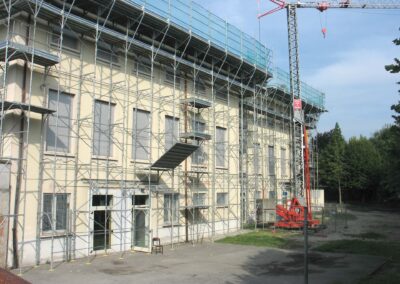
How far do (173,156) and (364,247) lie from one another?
850cm

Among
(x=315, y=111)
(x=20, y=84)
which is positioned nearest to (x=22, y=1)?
(x=20, y=84)

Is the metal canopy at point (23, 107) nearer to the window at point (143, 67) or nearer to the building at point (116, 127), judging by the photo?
the building at point (116, 127)

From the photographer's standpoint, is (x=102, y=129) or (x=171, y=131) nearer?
(x=102, y=129)

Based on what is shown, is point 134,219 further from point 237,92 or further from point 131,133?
point 237,92

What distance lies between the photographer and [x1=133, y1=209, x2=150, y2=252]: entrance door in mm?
17609

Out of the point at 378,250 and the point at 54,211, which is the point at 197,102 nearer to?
the point at 54,211

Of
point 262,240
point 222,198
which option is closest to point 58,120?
point 262,240

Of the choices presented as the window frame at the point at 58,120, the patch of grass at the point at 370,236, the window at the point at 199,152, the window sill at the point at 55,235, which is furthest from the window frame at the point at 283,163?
the window sill at the point at 55,235

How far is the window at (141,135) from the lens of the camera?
58.7ft

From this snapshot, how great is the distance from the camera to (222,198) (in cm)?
2339

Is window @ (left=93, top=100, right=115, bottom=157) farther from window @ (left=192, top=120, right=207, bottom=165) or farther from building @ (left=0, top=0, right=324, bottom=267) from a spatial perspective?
window @ (left=192, top=120, right=207, bottom=165)

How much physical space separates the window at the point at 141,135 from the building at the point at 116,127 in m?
0.05

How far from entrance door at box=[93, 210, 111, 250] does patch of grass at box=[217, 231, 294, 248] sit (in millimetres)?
5852

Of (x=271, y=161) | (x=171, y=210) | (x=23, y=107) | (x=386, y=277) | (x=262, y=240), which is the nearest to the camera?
(x=386, y=277)
